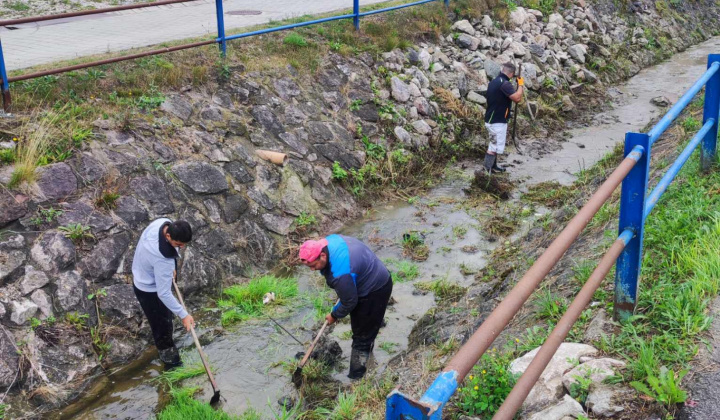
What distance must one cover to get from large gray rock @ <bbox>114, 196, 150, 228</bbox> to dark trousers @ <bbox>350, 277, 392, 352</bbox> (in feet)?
8.96

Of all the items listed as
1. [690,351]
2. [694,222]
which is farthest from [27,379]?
[694,222]

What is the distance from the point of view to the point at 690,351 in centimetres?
301

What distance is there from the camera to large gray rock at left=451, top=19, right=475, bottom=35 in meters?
13.0

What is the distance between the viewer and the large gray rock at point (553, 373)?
10.4ft

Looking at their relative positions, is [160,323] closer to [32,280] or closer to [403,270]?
[32,280]

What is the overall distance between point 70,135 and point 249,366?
10.8 feet

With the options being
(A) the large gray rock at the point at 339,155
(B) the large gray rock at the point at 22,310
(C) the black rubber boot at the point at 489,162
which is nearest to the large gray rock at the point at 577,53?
(C) the black rubber boot at the point at 489,162

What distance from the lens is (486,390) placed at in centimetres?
342

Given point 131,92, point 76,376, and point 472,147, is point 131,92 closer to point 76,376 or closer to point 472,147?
point 76,376

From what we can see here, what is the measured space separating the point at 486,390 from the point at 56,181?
16.6 ft

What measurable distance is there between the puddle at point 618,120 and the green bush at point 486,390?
681 cm

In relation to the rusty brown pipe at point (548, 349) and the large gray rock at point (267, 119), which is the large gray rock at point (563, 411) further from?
the large gray rock at point (267, 119)

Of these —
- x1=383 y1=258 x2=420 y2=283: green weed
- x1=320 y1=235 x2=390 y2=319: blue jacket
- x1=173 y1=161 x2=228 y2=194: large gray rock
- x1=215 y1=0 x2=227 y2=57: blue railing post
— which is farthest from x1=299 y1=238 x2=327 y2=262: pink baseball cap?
x1=215 y1=0 x2=227 y2=57: blue railing post

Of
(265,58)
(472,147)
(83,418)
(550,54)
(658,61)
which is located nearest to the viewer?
(83,418)
